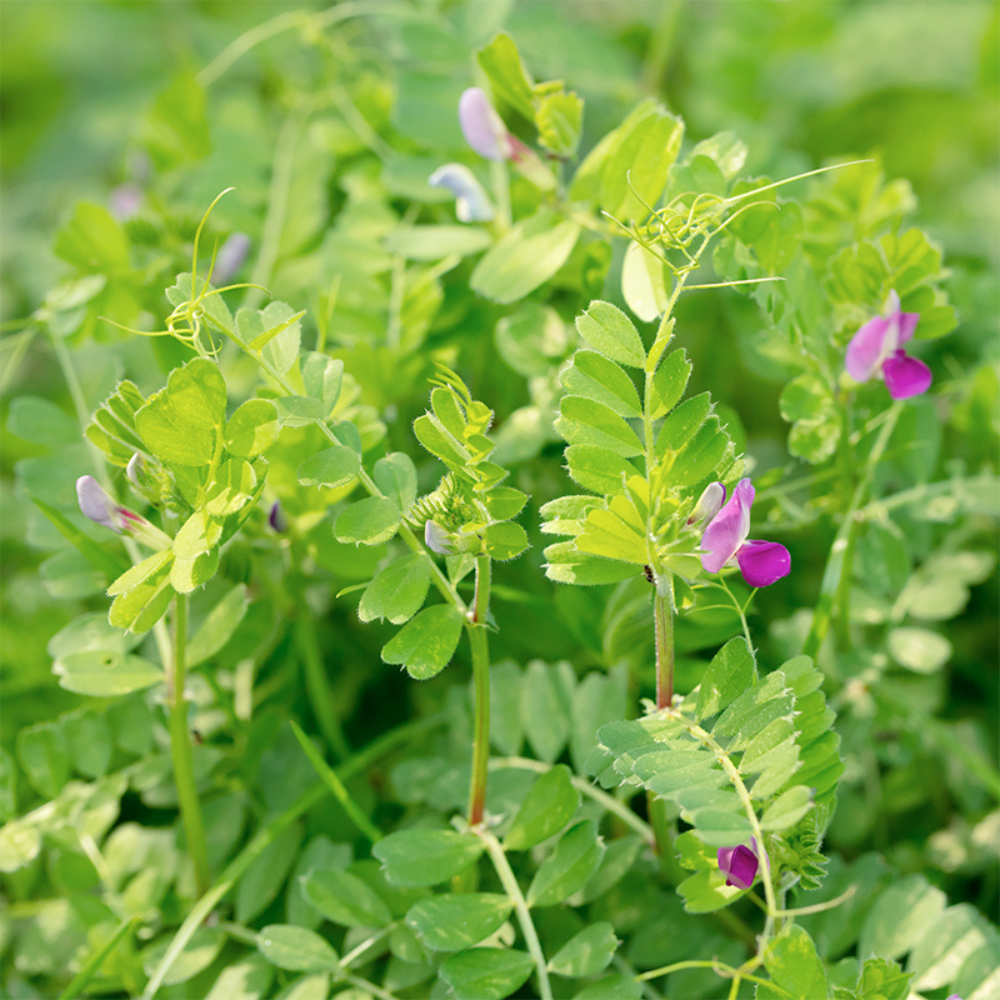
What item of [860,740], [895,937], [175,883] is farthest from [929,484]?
[175,883]

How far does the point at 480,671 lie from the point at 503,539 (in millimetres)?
102

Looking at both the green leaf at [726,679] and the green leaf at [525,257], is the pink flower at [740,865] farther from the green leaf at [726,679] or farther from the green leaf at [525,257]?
the green leaf at [525,257]

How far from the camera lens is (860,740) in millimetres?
882

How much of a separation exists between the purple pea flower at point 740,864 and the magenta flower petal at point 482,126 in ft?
2.01

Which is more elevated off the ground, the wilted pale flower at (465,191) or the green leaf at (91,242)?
the green leaf at (91,242)

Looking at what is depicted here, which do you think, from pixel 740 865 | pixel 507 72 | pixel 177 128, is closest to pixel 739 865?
pixel 740 865

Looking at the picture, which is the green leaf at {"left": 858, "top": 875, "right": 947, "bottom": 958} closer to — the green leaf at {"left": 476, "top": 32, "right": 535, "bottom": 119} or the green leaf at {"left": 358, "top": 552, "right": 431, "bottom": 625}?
the green leaf at {"left": 358, "top": 552, "right": 431, "bottom": 625}

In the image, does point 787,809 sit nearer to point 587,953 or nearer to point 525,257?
point 587,953

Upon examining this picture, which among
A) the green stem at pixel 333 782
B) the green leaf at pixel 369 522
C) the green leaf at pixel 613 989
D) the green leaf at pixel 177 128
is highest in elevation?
the green leaf at pixel 177 128

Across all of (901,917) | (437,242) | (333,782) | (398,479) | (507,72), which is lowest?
(901,917)

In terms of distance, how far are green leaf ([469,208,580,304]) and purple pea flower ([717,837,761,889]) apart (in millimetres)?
469

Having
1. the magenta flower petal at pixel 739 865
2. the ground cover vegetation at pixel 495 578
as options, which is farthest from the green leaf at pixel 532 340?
the magenta flower petal at pixel 739 865

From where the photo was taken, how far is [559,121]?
2.77 ft

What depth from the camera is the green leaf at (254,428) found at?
64cm
